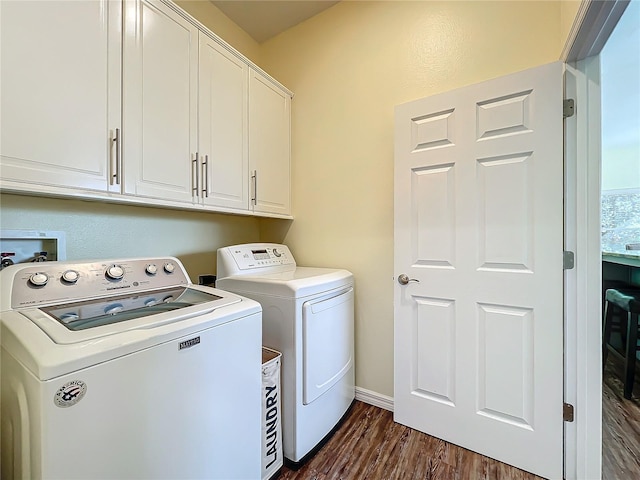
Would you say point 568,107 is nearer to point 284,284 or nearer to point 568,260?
point 568,260

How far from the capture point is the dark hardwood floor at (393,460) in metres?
1.36

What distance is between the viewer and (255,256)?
1.87m

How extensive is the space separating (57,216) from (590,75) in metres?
2.57

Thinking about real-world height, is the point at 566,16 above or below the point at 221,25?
below

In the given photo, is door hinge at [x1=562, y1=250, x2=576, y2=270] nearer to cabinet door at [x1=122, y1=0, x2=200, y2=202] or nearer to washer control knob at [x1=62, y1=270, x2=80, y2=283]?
cabinet door at [x1=122, y1=0, x2=200, y2=202]

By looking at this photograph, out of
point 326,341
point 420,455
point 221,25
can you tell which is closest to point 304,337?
point 326,341

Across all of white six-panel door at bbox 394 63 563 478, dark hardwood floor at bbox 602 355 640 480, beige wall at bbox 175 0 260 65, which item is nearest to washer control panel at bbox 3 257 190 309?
white six-panel door at bbox 394 63 563 478

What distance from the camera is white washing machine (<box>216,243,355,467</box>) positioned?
54.8 inches

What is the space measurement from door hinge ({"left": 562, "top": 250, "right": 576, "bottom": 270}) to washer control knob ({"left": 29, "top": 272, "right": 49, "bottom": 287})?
2.17 m

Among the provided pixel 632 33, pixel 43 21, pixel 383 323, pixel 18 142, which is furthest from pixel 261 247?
pixel 632 33

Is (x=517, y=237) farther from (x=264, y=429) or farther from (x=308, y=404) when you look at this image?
(x=264, y=429)

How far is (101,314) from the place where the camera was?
97 cm

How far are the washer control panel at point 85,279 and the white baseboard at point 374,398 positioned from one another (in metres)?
1.43

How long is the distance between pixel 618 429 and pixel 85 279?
110 inches
